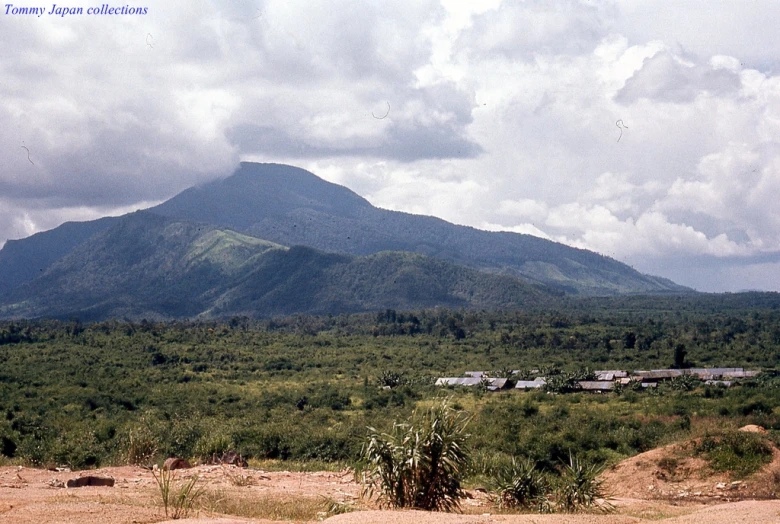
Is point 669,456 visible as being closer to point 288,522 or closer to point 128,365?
point 288,522

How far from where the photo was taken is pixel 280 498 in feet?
53.9

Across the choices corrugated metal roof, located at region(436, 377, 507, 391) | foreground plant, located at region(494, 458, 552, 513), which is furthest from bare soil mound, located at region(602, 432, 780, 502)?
corrugated metal roof, located at region(436, 377, 507, 391)

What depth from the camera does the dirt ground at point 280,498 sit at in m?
12.0

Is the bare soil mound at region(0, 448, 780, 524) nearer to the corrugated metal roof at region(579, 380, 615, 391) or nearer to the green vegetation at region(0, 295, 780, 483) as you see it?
Answer: the green vegetation at region(0, 295, 780, 483)

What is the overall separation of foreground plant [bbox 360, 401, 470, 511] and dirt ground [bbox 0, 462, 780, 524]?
811 millimetres

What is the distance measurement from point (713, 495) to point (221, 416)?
84.1 ft

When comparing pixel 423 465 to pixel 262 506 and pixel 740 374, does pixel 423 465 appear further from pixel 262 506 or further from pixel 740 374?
pixel 740 374

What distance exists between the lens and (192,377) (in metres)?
60.2

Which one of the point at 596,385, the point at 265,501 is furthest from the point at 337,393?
the point at 265,501

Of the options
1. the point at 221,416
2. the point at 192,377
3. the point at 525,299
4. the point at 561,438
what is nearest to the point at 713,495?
the point at 561,438

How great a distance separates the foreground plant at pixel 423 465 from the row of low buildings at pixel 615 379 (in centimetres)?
3926

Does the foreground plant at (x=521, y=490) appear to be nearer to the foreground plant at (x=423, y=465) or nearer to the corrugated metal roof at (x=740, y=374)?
the foreground plant at (x=423, y=465)

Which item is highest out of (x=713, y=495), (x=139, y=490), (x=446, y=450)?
(x=446, y=450)

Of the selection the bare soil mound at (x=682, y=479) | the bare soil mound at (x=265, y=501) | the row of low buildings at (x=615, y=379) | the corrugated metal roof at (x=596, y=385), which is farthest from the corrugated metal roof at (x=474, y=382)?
the bare soil mound at (x=265, y=501)
